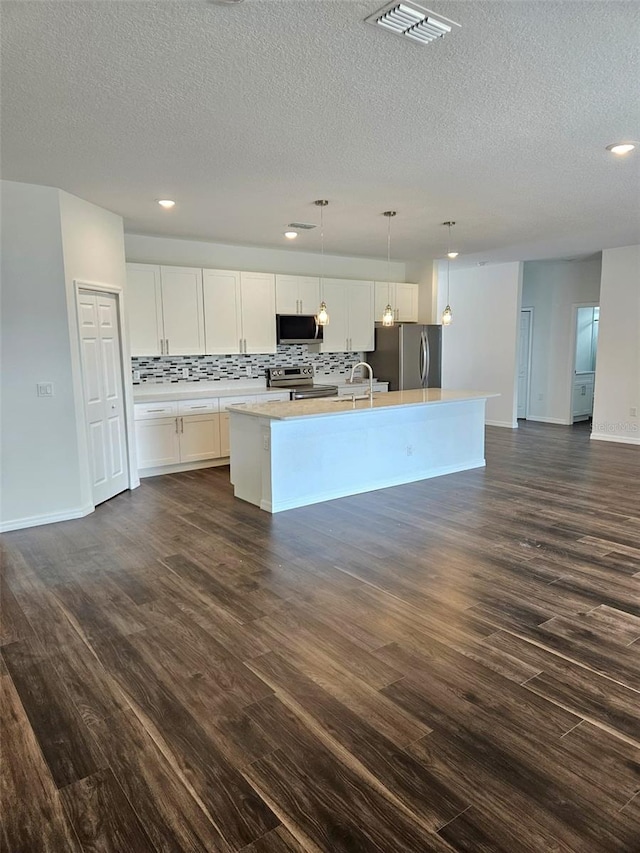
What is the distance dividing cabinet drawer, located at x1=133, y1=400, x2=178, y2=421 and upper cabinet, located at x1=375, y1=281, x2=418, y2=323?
3.65m

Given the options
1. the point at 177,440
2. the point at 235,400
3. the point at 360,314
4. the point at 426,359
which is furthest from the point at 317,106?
the point at 426,359

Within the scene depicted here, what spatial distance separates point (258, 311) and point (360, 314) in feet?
5.85

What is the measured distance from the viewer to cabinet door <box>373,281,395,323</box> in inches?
322

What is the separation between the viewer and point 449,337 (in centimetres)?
1017

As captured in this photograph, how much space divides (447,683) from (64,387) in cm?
377

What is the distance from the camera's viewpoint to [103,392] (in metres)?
5.12

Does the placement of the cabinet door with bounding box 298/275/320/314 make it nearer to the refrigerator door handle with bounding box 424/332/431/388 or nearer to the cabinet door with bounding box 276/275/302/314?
the cabinet door with bounding box 276/275/302/314

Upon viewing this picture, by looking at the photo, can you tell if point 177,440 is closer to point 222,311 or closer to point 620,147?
point 222,311

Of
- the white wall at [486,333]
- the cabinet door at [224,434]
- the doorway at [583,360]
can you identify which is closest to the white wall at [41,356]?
the cabinet door at [224,434]

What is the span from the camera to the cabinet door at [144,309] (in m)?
6.00

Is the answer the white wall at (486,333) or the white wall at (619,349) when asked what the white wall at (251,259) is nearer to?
the white wall at (486,333)

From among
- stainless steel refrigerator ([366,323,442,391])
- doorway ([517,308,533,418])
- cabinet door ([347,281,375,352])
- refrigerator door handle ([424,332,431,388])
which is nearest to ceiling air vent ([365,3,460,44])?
cabinet door ([347,281,375,352])

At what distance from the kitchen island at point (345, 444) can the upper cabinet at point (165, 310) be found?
165 centimetres

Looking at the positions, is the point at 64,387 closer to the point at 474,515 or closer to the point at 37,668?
the point at 37,668
